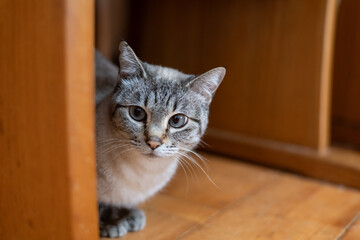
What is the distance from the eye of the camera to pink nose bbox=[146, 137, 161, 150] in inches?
39.2

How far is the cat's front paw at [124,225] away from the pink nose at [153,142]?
0.80ft

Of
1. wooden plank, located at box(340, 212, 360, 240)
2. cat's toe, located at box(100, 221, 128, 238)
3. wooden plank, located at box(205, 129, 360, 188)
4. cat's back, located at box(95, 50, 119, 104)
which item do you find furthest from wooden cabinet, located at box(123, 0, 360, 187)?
cat's toe, located at box(100, 221, 128, 238)

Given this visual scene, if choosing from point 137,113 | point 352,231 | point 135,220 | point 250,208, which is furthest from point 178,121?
point 352,231

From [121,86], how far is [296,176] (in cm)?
86

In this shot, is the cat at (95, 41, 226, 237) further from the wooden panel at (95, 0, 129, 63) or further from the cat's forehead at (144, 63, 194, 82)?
the wooden panel at (95, 0, 129, 63)

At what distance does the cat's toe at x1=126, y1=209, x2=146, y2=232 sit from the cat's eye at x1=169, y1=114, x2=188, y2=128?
28cm

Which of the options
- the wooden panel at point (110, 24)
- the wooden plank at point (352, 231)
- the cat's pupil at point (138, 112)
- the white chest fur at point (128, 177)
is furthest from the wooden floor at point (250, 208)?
the wooden panel at point (110, 24)

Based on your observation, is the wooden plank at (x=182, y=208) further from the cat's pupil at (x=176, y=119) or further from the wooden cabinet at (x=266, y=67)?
the wooden cabinet at (x=266, y=67)

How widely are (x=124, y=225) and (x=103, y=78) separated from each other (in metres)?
0.50

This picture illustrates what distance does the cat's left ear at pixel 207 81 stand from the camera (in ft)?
3.60

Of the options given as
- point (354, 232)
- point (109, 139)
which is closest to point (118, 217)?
point (109, 139)

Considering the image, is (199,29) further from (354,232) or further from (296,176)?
(354,232)

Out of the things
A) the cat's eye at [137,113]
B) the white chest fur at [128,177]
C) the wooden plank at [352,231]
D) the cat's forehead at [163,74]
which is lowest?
the wooden plank at [352,231]

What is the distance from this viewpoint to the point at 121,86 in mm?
1103
